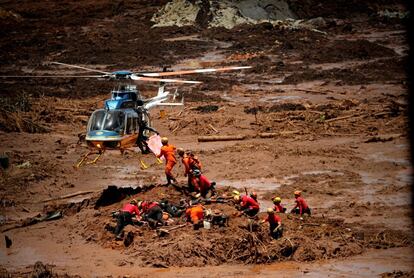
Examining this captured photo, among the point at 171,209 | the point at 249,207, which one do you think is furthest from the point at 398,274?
the point at 171,209

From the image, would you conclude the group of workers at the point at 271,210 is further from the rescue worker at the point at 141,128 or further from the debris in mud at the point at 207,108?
the debris in mud at the point at 207,108

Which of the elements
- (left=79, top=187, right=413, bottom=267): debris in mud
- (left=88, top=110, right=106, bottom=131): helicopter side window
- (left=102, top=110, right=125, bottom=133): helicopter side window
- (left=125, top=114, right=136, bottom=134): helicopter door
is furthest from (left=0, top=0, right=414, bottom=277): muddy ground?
(left=88, top=110, right=106, bottom=131): helicopter side window

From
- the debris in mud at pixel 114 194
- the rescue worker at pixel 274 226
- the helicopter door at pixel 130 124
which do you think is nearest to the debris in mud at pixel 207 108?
the helicopter door at pixel 130 124

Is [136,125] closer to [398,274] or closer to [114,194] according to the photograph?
[114,194]

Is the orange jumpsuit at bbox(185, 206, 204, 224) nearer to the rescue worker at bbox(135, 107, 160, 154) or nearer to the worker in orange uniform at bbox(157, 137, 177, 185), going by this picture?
the worker in orange uniform at bbox(157, 137, 177, 185)

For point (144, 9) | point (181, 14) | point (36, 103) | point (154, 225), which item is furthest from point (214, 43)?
point (154, 225)

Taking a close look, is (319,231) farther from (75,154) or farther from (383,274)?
(75,154)

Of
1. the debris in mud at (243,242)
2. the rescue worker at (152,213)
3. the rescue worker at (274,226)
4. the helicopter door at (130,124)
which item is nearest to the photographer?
the debris in mud at (243,242)
